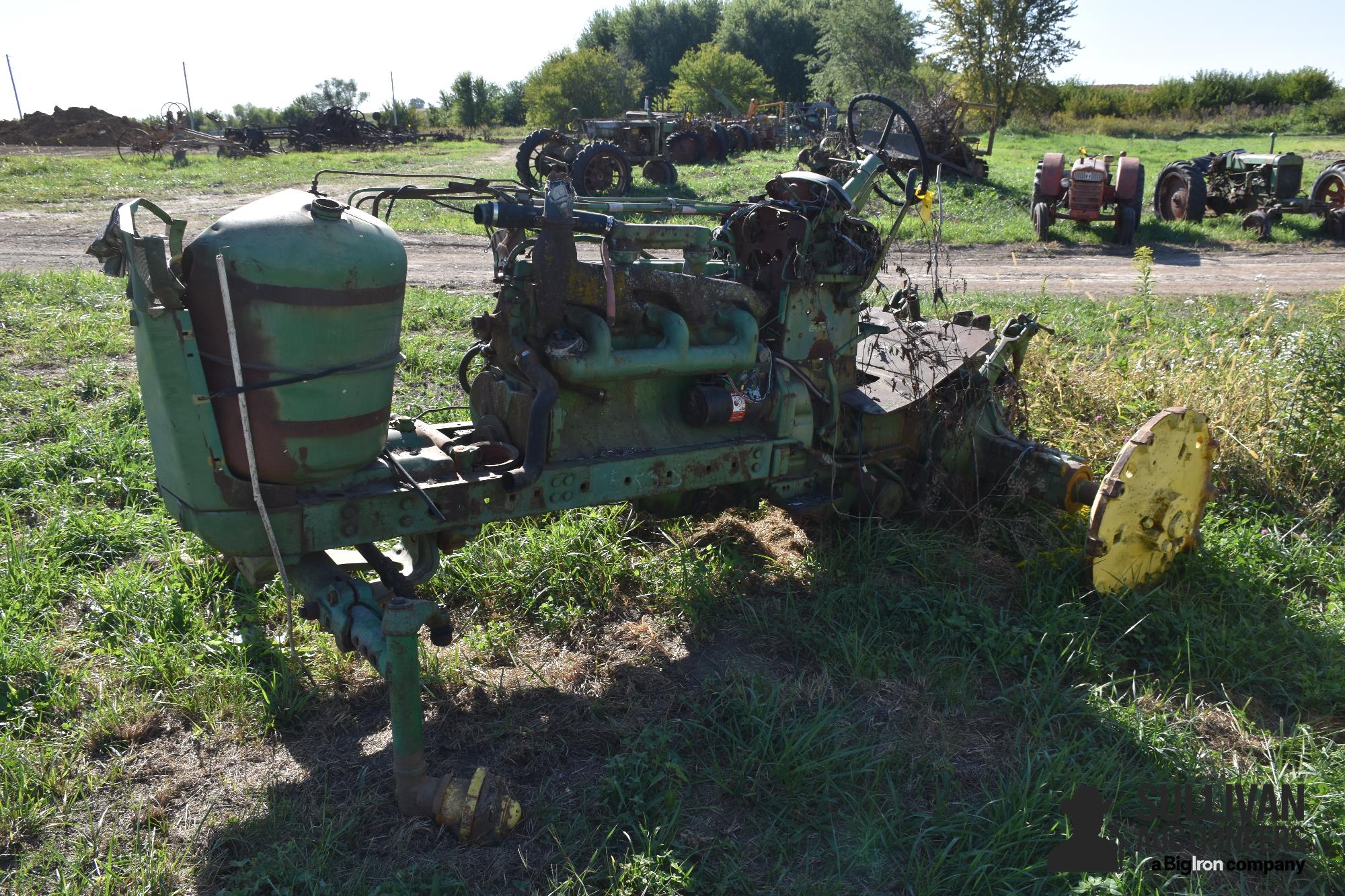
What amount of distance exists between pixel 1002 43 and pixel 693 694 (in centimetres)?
3564

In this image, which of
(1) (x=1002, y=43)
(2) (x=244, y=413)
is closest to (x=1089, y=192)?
(2) (x=244, y=413)

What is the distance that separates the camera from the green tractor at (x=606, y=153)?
16078mm

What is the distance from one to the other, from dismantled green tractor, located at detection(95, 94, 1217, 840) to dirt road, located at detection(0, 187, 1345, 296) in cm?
588

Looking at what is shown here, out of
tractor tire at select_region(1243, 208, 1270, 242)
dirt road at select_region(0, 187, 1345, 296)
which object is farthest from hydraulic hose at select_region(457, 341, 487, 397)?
tractor tire at select_region(1243, 208, 1270, 242)

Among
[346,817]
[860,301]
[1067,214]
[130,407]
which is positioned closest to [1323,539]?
[860,301]

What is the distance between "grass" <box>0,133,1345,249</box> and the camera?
15.0 metres

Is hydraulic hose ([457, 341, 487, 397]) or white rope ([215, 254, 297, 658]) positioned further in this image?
hydraulic hose ([457, 341, 487, 397])

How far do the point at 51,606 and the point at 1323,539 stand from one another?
5895mm

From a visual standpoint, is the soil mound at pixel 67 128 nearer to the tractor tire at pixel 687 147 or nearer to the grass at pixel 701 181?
the grass at pixel 701 181


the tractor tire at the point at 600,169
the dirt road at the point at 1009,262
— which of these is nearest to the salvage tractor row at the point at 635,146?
the tractor tire at the point at 600,169

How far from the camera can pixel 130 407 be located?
5664 millimetres

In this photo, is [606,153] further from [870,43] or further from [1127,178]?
[870,43]

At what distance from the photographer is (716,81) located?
129 ft

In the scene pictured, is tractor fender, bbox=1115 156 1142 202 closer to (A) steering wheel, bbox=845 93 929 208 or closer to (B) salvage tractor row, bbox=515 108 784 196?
(B) salvage tractor row, bbox=515 108 784 196
